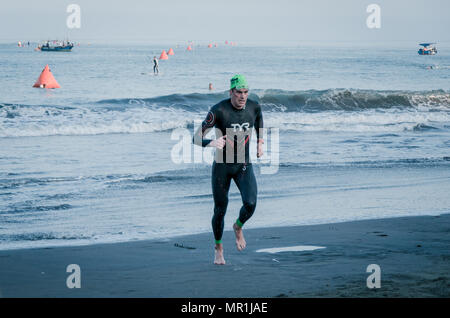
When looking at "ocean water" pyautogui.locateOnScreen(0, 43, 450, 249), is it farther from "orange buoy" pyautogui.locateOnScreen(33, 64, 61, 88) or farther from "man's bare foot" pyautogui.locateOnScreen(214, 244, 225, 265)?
"orange buoy" pyautogui.locateOnScreen(33, 64, 61, 88)

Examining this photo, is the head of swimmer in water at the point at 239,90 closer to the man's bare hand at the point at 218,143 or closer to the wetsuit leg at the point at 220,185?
the man's bare hand at the point at 218,143

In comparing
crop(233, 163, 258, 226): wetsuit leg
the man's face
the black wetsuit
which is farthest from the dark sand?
the man's face

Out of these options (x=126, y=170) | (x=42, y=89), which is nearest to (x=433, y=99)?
(x=42, y=89)

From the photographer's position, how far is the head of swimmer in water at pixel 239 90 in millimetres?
5902

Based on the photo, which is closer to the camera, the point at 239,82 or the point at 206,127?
the point at 239,82

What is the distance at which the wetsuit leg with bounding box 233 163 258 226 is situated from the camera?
20.0 ft

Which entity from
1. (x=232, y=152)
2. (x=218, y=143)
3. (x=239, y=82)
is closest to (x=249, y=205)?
(x=232, y=152)

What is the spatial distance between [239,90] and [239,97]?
2.7 inches

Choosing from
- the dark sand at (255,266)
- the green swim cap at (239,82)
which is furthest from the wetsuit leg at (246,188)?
the green swim cap at (239,82)

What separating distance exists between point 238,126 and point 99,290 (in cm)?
206

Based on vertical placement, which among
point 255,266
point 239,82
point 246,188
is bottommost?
point 255,266

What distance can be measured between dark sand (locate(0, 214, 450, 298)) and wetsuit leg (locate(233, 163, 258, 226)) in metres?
0.52

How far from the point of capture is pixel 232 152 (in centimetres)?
612

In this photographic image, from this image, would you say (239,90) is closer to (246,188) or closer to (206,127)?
(206,127)
